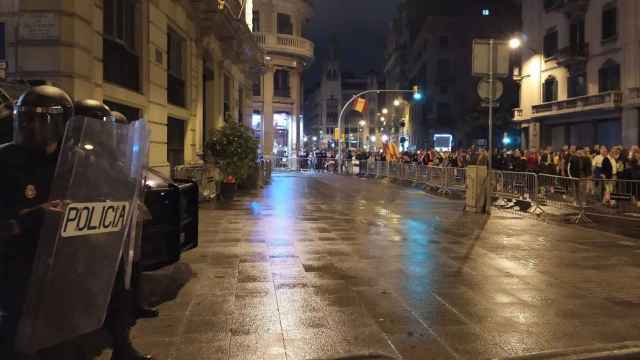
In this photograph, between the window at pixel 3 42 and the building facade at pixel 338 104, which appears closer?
the window at pixel 3 42

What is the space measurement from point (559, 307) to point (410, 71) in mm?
90629

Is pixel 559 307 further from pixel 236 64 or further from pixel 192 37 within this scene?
pixel 236 64

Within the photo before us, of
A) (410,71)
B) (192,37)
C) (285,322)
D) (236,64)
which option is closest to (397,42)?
(410,71)

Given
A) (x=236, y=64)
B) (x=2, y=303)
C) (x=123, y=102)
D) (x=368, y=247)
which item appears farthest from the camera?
(x=236, y=64)

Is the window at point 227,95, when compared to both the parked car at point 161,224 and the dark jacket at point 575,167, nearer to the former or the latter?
the dark jacket at point 575,167

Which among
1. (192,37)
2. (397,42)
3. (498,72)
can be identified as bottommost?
(498,72)

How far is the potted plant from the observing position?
1994 cm

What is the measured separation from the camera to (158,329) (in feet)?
18.6

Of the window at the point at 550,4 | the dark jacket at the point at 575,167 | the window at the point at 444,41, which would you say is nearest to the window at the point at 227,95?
the dark jacket at the point at 575,167

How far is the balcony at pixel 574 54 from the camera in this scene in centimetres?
3859

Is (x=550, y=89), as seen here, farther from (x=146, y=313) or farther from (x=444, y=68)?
(x=146, y=313)

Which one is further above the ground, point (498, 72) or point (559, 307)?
point (498, 72)

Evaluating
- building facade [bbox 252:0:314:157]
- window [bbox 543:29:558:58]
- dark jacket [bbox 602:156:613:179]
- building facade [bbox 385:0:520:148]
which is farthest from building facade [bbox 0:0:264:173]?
building facade [bbox 385:0:520:148]

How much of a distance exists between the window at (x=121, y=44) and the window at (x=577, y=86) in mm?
31867
